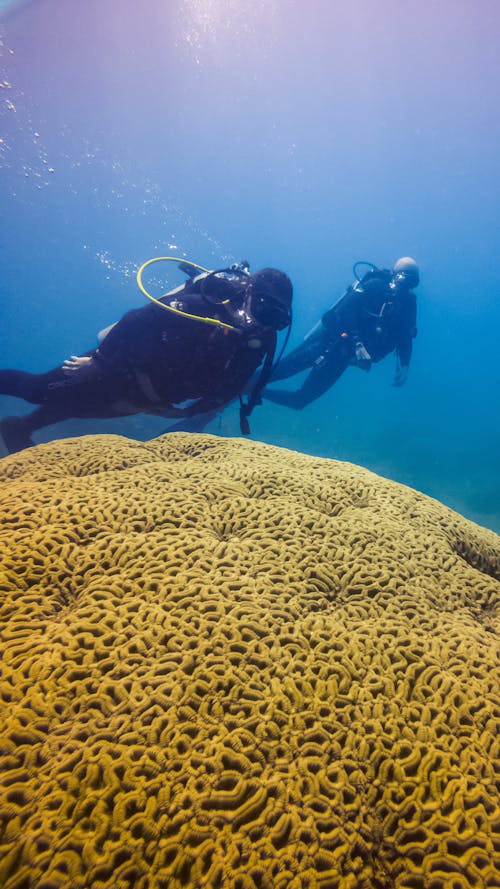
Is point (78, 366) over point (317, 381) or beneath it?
beneath

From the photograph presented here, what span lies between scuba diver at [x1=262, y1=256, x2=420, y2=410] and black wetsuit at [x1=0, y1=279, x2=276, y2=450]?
4914 mm

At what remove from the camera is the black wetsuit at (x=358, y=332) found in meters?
10.4

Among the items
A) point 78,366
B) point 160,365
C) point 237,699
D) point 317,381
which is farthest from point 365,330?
point 237,699

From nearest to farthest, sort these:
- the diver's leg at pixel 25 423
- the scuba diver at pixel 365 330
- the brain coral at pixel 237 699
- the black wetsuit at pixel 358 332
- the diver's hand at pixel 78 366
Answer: the brain coral at pixel 237 699
the diver's hand at pixel 78 366
the diver's leg at pixel 25 423
the scuba diver at pixel 365 330
the black wetsuit at pixel 358 332

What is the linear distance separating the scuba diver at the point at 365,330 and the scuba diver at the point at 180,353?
16.0 ft

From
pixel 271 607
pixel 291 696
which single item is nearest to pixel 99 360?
pixel 271 607

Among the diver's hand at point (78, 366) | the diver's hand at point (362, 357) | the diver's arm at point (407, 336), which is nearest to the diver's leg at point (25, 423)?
the diver's hand at point (78, 366)

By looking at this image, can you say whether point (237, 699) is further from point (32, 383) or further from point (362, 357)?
point (362, 357)

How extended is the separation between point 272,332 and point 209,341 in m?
0.91

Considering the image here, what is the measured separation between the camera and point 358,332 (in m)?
10.9

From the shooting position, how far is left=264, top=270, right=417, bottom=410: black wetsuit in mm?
10375

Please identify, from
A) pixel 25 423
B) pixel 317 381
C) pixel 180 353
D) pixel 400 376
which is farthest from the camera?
pixel 317 381

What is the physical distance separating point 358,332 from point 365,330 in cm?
21

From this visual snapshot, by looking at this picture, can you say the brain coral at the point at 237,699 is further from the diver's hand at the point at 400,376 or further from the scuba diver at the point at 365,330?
the diver's hand at the point at 400,376
